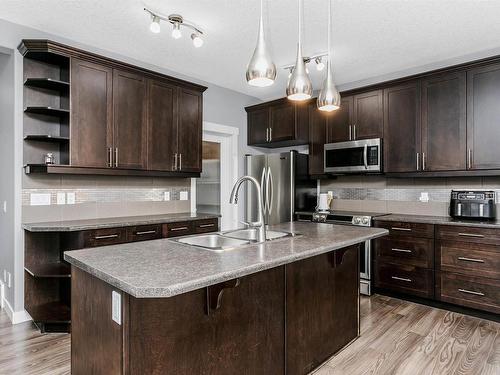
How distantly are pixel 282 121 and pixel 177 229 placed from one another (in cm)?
226

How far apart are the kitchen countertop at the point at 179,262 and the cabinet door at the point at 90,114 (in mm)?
1592

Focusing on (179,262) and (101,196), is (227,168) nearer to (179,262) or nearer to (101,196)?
(101,196)

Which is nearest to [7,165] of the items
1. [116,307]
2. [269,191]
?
[116,307]

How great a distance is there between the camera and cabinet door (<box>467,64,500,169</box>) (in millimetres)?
3215

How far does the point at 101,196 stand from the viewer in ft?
11.7

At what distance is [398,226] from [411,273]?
1.65 ft

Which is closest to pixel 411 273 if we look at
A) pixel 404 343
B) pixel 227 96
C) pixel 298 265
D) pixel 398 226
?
pixel 398 226

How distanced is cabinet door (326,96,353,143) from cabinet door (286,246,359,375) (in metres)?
2.08

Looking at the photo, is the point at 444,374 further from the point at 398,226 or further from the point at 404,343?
the point at 398,226

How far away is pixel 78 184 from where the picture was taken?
3.39 m

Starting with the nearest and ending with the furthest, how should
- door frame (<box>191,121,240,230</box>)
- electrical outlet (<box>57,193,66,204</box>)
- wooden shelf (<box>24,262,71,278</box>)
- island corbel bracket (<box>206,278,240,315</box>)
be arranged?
island corbel bracket (<box>206,278,240,315</box>), wooden shelf (<box>24,262,71,278</box>), electrical outlet (<box>57,193,66,204</box>), door frame (<box>191,121,240,230</box>)

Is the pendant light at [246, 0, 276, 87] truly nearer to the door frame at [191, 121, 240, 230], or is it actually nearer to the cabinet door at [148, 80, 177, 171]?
the cabinet door at [148, 80, 177, 171]

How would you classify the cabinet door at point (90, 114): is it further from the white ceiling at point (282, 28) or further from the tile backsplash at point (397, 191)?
the tile backsplash at point (397, 191)

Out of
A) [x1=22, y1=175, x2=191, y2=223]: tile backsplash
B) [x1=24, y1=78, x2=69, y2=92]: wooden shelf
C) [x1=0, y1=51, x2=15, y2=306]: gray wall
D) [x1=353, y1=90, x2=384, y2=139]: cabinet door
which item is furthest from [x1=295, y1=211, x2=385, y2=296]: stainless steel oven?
[x1=0, y1=51, x2=15, y2=306]: gray wall
